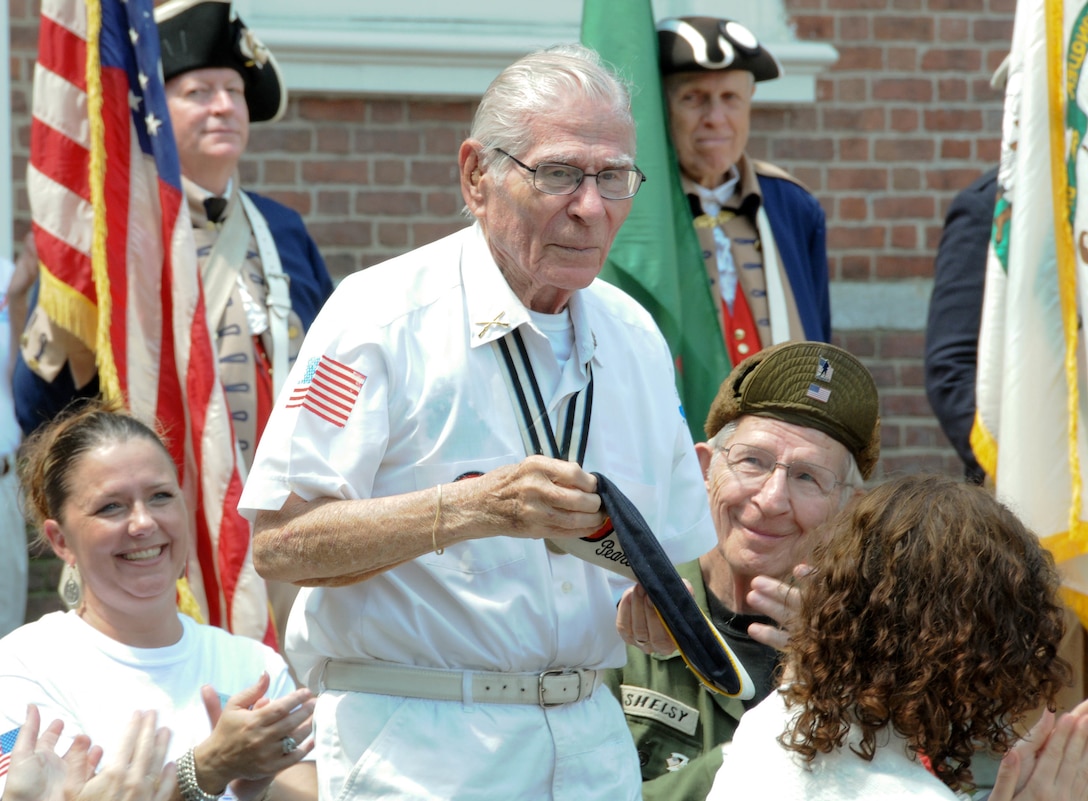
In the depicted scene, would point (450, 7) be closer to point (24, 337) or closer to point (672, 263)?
point (672, 263)

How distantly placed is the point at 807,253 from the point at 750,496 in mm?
1894

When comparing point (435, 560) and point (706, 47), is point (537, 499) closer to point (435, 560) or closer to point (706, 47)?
point (435, 560)

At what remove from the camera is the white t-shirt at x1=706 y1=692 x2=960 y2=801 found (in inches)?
87.4

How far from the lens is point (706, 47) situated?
481cm

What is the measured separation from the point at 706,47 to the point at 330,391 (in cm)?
267

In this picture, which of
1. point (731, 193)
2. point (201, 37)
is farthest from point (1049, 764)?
point (201, 37)

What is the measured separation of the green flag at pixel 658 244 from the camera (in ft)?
15.0

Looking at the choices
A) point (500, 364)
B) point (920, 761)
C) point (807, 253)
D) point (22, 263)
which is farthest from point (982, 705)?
point (22, 263)

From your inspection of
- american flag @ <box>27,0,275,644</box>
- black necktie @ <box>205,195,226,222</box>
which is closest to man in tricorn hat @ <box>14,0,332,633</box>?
black necktie @ <box>205,195,226,222</box>

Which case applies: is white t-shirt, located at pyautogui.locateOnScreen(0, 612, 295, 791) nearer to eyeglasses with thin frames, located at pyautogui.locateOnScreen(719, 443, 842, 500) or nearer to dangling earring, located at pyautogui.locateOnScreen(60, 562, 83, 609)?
dangling earring, located at pyautogui.locateOnScreen(60, 562, 83, 609)

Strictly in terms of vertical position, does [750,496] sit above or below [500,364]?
below

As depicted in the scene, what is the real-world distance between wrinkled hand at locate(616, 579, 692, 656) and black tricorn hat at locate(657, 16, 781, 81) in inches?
101

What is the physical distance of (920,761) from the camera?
2271mm

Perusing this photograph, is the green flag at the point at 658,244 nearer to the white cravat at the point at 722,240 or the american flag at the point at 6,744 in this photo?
the white cravat at the point at 722,240
